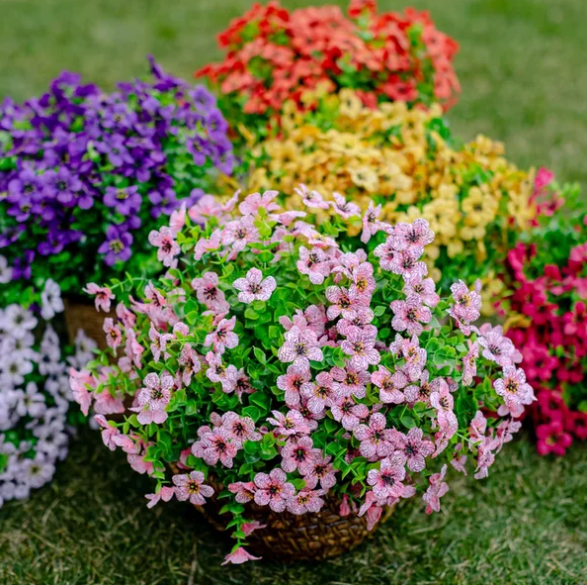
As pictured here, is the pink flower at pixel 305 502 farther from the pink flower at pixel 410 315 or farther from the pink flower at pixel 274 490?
the pink flower at pixel 410 315

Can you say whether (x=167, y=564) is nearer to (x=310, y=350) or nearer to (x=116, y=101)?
(x=310, y=350)

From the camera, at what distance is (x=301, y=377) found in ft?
4.97

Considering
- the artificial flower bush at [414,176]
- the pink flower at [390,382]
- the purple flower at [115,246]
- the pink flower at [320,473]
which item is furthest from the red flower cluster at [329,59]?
the pink flower at [320,473]

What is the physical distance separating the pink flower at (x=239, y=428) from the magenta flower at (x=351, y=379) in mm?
190

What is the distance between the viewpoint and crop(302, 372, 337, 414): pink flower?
1.50 meters

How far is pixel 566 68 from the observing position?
462cm

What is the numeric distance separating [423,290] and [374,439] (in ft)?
1.04

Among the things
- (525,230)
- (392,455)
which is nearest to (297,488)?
(392,455)

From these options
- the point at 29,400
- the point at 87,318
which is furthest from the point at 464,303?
the point at 29,400

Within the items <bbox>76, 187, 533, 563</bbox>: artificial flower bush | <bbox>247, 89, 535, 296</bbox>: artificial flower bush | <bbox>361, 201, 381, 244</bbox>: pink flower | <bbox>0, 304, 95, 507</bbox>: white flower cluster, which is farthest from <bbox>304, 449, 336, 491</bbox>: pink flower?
<bbox>0, 304, 95, 507</bbox>: white flower cluster

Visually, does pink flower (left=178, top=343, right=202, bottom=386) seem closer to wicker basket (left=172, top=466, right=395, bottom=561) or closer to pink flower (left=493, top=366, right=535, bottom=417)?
wicker basket (left=172, top=466, right=395, bottom=561)

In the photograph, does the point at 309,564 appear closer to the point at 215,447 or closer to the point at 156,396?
the point at 215,447

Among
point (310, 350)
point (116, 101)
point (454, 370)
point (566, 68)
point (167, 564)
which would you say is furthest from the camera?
point (566, 68)

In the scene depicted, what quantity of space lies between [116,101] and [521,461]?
1.56 meters
